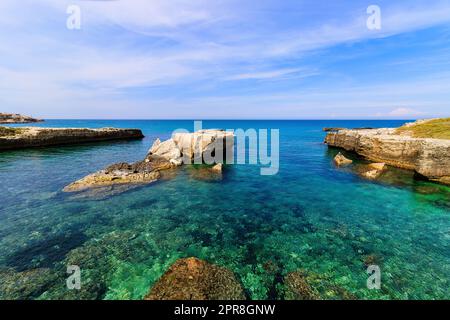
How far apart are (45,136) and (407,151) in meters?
64.4

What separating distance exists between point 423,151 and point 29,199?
3659cm

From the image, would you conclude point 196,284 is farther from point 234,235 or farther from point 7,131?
point 7,131

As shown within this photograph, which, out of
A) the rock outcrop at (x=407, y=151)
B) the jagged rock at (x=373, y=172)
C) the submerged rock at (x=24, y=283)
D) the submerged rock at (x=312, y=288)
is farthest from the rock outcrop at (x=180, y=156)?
the rock outcrop at (x=407, y=151)

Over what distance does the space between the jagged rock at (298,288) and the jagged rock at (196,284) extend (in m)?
1.86

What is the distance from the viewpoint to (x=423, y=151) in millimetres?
21641

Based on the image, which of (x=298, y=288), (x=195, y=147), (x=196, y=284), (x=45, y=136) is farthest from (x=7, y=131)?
(x=298, y=288)

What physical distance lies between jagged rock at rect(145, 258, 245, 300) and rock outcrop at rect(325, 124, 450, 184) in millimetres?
24680

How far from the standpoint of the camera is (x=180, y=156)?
30.4 metres

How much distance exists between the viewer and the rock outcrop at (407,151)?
21.0m

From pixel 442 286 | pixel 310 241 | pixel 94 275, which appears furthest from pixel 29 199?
pixel 442 286

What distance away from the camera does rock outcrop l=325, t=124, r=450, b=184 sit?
21.0 m

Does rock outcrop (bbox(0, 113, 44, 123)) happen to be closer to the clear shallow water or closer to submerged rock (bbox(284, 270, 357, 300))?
the clear shallow water

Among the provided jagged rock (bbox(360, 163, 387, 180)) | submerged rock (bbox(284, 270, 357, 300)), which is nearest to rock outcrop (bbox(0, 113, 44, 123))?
submerged rock (bbox(284, 270, 357, 300))
